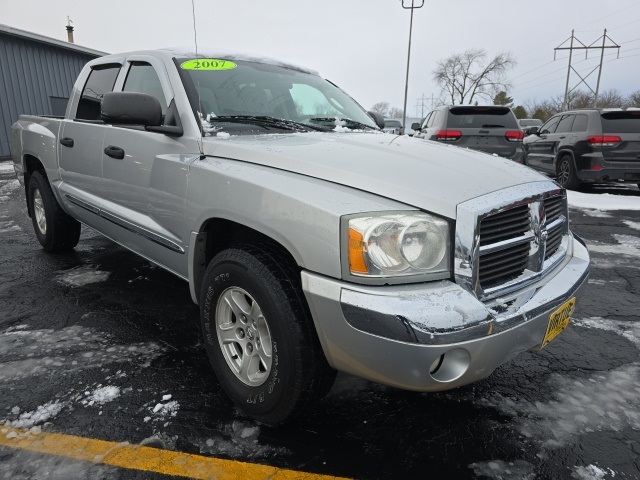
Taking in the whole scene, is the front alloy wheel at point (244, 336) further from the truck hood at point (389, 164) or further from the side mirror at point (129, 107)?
the side mirror at point (129, 107)

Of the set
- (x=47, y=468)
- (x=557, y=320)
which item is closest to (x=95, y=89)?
(x=47, y=468)

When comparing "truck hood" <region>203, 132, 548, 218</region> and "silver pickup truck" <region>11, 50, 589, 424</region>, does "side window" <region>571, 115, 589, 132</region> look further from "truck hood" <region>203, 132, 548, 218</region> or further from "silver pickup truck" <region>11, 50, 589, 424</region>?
"truck hood" <region>203, 132, 548, 218</region>

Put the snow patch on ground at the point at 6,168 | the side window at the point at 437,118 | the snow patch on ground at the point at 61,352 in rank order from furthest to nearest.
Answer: the snow patch on ground at the point at 6,168
the side window at the point at 437,118
the snow patch on ground at the point at 61,352

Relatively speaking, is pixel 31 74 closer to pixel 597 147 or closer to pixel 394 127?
pixel 394 127

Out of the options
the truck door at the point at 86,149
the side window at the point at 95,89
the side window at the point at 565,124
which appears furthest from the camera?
the side window at the point at 565,124

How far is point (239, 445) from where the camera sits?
2072 millimetres

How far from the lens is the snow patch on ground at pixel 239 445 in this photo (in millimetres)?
2021

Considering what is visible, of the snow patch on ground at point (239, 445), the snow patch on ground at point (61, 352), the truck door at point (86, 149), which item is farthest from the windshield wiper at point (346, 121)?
the snow patch on ground at point (239, 445)

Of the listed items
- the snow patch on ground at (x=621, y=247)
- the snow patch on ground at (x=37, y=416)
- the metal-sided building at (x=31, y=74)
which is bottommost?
the snow patch on ground at (x=621, y=247)

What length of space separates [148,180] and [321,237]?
150cm

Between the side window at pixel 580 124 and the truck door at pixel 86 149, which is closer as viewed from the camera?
the truck door at pixel 86 149

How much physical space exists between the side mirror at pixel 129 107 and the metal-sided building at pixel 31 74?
50.4ft

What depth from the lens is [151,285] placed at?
4059 millimetres

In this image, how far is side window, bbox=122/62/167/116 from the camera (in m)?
2.98
